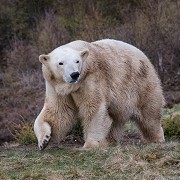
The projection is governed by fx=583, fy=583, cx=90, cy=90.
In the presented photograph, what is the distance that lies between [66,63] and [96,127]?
3.27 feet

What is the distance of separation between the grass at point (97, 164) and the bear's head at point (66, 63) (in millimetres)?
944

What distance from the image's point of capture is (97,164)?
21.0ft

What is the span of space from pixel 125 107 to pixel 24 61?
19997mm

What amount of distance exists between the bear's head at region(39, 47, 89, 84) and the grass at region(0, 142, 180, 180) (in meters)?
0.94

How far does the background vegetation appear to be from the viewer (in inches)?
928

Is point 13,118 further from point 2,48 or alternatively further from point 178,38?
point 2,48

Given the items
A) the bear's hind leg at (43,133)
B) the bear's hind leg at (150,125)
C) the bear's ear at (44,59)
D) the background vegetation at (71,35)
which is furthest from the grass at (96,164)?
the background vegetation at (71,35)

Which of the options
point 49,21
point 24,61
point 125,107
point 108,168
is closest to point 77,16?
point 49,21

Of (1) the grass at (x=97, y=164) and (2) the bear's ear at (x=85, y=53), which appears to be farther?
(2) the bear's ear at (x=85, y=53)

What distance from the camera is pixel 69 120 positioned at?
784 centimetres

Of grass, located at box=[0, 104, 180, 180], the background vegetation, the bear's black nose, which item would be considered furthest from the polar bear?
the background vegetation

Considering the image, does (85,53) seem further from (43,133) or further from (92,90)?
(43,133)

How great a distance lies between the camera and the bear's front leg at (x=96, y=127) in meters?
7.70

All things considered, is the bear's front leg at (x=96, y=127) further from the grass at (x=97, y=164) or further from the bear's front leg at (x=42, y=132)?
the bear's front leg at (x=42, y=132)
